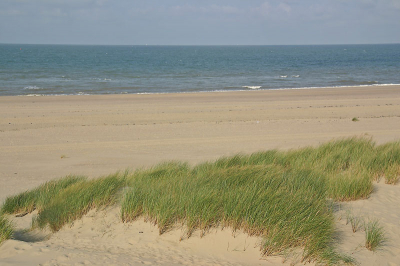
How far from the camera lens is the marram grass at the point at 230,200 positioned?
4883 mm

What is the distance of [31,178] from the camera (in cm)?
909

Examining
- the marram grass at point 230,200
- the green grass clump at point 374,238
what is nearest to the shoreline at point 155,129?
the marram grass at point 230,200

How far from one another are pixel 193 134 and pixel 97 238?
861cm

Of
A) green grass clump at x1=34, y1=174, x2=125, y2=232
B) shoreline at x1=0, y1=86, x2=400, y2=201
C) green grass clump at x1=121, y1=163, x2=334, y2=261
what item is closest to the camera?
green grass clump at x1=121, y1=163, x2=334, y2=261

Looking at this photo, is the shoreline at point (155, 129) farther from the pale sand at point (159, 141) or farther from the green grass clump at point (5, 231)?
the green grass clump at point (5, 231)

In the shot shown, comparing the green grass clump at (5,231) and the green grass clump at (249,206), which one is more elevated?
the green grass clump at (249,206)

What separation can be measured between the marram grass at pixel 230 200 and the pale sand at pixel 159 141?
19 cm

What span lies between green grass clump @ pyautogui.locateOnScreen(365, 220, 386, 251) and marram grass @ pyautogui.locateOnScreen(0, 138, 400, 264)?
1.38ft

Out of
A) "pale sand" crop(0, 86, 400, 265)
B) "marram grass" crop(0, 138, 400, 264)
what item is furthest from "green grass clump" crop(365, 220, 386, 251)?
"marram grass" crop(0, 138, 400, 264)

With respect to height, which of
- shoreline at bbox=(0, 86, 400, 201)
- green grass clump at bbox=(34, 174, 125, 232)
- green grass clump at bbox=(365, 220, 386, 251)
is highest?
green grass clump at bbox=(34, 174, 125, 232)

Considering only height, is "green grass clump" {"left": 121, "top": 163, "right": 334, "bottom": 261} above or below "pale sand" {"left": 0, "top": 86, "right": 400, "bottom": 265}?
above

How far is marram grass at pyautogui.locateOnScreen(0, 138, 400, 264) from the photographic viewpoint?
4883mm

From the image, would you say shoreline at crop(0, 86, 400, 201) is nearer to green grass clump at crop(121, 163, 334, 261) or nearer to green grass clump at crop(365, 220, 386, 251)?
green grass clump at crop(121, 163, 334, 261)

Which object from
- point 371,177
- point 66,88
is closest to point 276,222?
point 371,177
